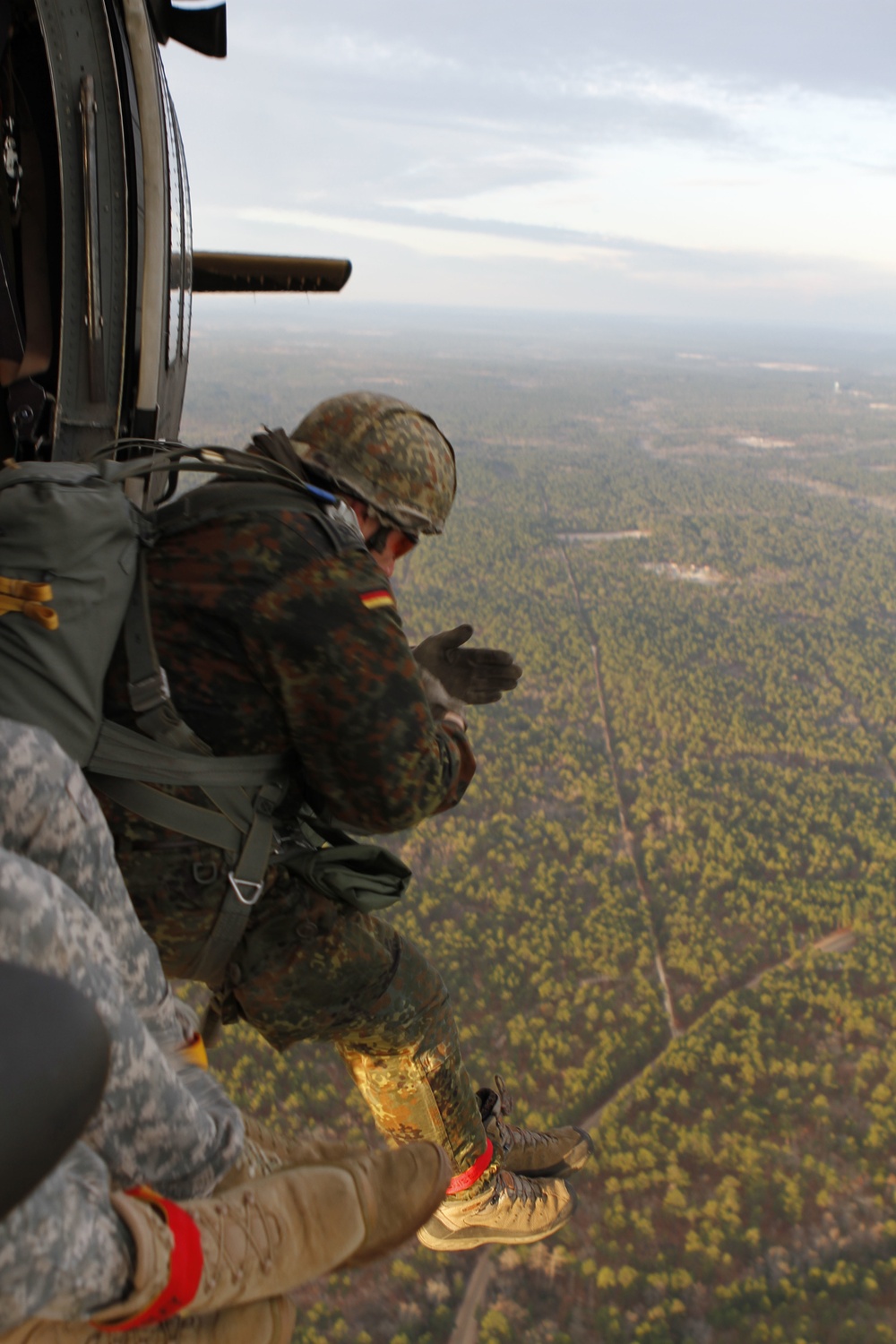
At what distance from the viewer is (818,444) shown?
147 m

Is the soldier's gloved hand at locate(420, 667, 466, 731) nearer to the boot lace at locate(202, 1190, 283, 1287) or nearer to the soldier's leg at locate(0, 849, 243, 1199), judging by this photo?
the soldier's leg at locate(0, 849, 243, 1199)

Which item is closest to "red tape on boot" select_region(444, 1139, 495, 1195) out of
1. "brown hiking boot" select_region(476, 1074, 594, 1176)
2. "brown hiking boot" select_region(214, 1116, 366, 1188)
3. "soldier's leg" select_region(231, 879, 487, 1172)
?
"soldier's leg" select_region(231, 879, 487, 1172)

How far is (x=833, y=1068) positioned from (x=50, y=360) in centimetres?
4833

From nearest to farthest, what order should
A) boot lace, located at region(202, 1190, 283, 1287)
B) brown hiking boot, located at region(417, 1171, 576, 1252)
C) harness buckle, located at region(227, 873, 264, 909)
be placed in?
boot lace, located at region(202, 1190, 283, 1287)
harness buckle, located at region(227, 873, 264, 909)
brown hiking boot, located at region(417, 1171, 576, 1252)

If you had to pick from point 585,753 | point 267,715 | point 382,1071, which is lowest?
point 585,753

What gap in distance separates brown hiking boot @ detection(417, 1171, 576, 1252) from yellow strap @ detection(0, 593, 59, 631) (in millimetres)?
3210

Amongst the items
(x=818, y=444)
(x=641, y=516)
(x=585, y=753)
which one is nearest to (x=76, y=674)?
(x=585, y=753)

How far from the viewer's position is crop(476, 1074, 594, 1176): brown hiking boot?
4254 mm

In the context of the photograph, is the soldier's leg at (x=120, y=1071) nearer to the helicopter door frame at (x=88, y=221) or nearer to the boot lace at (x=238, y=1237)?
the boot lace at (x=238, y=1237)

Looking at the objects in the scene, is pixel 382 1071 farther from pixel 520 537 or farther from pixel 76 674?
pixel 520 537

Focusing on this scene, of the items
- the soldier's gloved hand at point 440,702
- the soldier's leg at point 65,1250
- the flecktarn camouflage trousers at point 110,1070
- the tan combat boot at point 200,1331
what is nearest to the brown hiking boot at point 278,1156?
the flecktarn camouflage trousers at point 110,1070

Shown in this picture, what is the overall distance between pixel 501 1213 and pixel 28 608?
11.8 ft

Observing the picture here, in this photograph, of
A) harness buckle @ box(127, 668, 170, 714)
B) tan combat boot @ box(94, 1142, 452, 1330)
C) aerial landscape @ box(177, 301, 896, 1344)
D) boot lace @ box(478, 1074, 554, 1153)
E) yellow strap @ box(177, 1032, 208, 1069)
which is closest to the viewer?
tan combat boot @ box(94, 1142, 452, 1330)

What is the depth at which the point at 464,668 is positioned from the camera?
3557 mm
